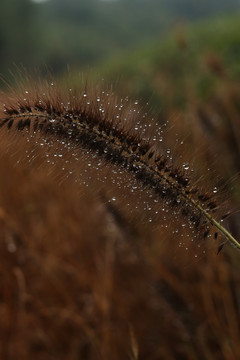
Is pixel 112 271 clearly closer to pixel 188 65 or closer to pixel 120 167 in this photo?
pixel 120 167

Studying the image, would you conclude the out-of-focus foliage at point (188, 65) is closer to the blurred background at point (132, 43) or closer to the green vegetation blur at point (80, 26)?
the blurred background at point (132, 43)

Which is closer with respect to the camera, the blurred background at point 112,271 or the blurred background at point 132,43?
the blurred background at point 112,271

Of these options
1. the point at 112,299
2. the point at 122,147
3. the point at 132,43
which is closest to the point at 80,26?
the point at 132,43

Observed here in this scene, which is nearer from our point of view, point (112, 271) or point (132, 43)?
point (112, 271)

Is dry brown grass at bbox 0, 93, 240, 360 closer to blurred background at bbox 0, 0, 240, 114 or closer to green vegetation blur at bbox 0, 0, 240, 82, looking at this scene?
blurred background at bbox 0, 0, 240, 114

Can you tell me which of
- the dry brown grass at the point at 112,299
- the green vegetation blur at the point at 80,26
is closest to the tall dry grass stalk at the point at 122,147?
the dry brown grass at the point at 112,299

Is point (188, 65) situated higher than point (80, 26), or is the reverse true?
point (188, 65)

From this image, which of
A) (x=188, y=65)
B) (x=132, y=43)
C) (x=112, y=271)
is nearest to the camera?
(x=112, y=271)
